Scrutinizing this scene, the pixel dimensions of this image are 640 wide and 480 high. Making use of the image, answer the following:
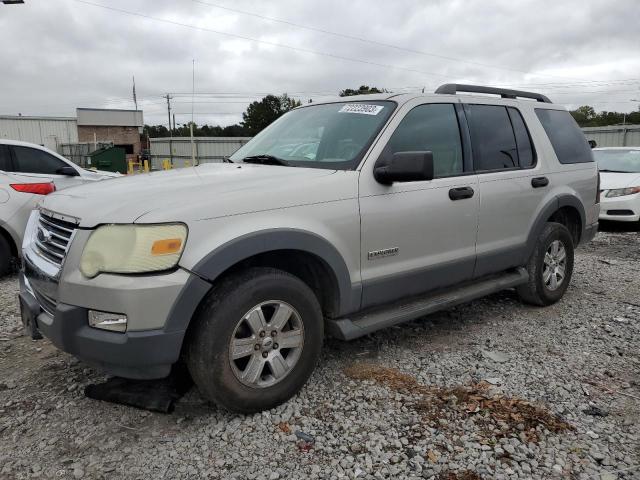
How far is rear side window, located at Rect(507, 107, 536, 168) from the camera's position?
177 inches

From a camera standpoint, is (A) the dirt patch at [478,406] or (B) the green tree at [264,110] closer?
(A) the dirt patch at [478,406]

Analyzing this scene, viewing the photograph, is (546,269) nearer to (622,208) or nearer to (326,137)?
(326,137)

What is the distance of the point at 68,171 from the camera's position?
688cm

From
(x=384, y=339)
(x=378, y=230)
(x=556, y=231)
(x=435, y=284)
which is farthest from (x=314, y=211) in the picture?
(x=556, y=231)

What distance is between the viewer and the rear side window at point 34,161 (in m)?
6.48

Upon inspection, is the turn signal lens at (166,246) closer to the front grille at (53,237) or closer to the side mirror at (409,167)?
the front grille at (53,237)

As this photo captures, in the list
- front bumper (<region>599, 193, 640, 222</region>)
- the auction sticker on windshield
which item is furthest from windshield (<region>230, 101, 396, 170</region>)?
front bumper (<region>599, 193, 640, 222</region>)

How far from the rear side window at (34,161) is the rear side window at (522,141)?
18.5 feet

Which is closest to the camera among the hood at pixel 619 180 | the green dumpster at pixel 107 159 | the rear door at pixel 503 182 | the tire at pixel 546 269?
the rear door at pixel 503 182

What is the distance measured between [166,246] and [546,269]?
12.0 ft

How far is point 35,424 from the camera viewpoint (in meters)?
2.90

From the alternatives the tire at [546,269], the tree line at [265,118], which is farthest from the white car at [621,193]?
the tree line at [265,118]

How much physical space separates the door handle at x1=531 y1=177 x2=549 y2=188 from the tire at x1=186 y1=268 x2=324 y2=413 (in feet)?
8.10

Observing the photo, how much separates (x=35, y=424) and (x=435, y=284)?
2.64 m
